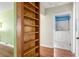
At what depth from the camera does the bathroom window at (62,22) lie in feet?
3.88

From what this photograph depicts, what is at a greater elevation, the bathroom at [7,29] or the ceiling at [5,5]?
the ceiling at [5,5]

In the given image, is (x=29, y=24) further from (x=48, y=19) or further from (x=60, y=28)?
(x=60, y=28)

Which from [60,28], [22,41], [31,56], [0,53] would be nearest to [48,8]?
[60,28]

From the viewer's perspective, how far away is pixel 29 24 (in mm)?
1188

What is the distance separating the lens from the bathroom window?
3.88 ft

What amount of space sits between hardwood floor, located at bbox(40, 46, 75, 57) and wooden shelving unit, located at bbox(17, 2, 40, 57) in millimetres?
62

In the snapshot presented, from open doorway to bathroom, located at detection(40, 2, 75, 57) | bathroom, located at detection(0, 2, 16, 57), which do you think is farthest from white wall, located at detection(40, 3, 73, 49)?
bathroom, located at detection(0, 2, 16, 57)

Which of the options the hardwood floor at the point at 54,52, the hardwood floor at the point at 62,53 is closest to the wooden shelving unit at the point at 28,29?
the hardwood floor at the point at 54,52

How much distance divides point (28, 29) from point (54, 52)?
42 centimetres

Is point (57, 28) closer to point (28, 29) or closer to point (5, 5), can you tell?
point (28, 29)

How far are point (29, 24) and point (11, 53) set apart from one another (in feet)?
1.31

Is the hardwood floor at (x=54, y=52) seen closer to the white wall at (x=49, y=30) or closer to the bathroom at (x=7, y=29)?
the white wall at (x=49, y=30)

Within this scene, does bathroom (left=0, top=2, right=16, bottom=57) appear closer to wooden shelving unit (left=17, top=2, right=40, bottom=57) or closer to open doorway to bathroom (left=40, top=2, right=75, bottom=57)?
wooden shelving unit (left=17, top=2, right=40, bottom=57)

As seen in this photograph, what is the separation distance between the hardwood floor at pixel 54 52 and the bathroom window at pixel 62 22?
26 cm
